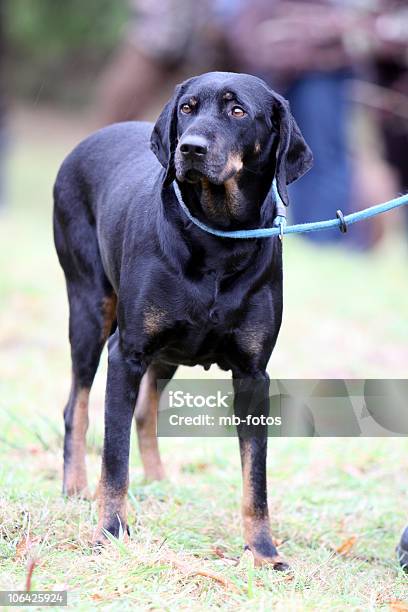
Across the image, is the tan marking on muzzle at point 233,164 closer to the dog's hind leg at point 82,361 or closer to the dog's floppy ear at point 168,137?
the dog's floppy ear at point 168,137

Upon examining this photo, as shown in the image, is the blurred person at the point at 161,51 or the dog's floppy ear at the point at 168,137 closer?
the dog's floppy ear at the point at 168,137

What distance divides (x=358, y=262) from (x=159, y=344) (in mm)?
5891

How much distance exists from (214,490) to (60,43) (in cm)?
2343

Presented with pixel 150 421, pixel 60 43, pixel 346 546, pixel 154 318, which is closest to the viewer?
pixel 154 318

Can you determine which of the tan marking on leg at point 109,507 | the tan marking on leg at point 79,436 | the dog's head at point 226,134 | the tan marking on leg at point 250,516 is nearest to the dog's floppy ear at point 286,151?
the dog's head at point 226,134

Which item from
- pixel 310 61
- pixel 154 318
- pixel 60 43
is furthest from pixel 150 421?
pixel 60 43

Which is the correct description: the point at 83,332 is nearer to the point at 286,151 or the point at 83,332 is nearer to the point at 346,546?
the point at 286,151

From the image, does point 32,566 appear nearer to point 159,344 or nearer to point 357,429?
point 159,344

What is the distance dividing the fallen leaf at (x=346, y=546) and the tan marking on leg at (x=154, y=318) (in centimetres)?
125

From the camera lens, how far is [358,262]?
940cm

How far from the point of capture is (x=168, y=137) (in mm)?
3736

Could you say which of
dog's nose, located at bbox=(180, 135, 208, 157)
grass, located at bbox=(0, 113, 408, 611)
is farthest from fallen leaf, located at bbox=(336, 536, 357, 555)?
dog's nose, located at bbox=(180, 135, 208, 157)

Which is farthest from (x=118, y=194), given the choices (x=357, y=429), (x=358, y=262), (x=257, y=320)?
(x=358, y=262)

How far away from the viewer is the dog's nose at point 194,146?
339 centimetres
